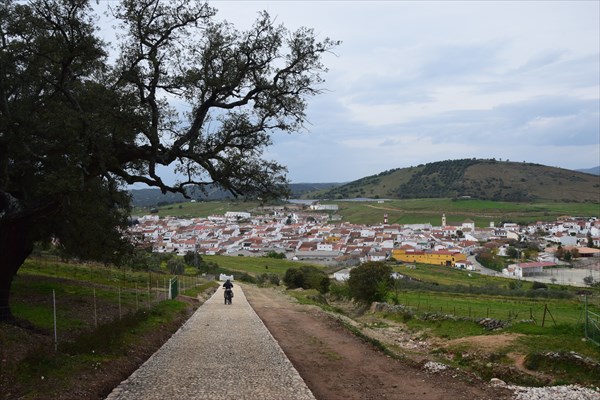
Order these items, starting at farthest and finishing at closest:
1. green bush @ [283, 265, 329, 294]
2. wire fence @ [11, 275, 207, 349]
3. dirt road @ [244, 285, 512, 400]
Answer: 1. green bush @ [283, 265, 329, 294]
2. wire fence @ [11, 275, 207, 349]
3. dirt road @ [244, 285, 512, 400]

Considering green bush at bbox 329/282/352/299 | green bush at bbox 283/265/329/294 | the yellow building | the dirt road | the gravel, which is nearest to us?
the gravel

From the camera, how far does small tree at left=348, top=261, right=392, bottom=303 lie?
37731 millimetres

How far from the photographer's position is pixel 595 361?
43.4 feet

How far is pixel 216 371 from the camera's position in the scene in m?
11.9

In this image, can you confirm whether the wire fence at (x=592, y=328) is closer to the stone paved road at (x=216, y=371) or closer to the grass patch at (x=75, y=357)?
the stone paved road at (x=216, y=371)

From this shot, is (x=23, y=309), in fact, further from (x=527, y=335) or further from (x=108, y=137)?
(x=527, y=335)

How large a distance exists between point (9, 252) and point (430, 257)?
4208 inches

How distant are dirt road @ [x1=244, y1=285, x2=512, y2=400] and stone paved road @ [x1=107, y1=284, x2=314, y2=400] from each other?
0.59m

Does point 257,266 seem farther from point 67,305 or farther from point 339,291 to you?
point 67,305

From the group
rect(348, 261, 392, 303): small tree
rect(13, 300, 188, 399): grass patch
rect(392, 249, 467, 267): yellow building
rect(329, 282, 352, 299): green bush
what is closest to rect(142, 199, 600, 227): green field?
rect(392, 249, 467, 267): yellow building

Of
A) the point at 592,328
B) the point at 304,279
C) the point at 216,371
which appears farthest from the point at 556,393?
the point at 304,279

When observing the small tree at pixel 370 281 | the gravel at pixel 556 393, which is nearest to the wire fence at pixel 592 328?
the gravel at pixel 556 393

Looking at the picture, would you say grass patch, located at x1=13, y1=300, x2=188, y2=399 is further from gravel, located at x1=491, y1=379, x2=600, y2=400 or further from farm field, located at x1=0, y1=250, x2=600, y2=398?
gravel, located at x1=491, y1=379, x2=600, y2=400

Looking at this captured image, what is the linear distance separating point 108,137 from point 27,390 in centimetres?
692
